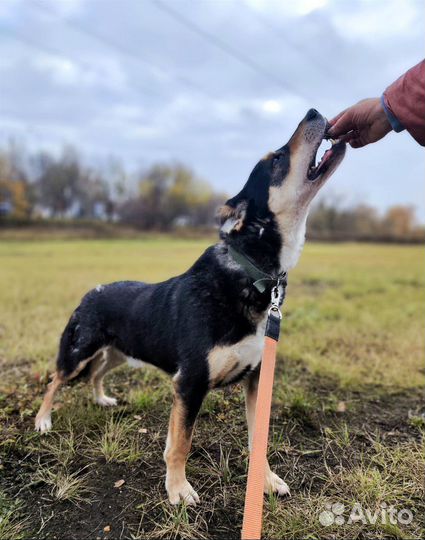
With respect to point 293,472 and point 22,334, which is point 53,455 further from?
point 22,334

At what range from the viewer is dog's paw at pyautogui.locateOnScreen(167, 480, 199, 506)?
3.01 m

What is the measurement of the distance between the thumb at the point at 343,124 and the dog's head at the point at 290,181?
7 centimetres

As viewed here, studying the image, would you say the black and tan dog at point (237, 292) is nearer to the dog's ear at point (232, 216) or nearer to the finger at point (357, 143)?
the dog's ear at point (232, 216)

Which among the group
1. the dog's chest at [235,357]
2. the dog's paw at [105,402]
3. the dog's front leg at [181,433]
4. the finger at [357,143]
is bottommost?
the dog's paw at [105,402]

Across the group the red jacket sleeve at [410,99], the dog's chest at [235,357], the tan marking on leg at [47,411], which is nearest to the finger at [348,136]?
the red jacket sleeve at [410,99]

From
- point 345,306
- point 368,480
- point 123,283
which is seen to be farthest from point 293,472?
point 345,306

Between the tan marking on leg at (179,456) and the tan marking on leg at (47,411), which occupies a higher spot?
the tan marking on leg at (179,456)

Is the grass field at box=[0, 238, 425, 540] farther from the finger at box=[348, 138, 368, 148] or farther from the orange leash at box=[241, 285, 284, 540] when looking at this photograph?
the finger at box=[348, 138, 368, 148]

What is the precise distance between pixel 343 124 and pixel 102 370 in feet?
10.7

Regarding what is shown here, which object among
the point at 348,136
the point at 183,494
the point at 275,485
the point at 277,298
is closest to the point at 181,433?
the point at 183,494

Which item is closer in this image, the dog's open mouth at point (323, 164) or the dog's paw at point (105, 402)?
the dog's open mouth at point (323, 164)

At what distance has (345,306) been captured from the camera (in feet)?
31.6

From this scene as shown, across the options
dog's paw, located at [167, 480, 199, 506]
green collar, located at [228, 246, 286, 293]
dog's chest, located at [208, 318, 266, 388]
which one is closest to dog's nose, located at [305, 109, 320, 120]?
green collar, located at [228, 246, 286, 293]

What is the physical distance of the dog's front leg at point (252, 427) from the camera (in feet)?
10.3
